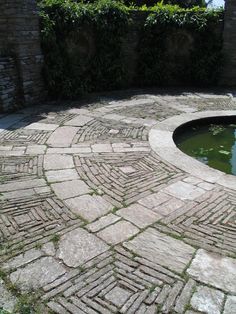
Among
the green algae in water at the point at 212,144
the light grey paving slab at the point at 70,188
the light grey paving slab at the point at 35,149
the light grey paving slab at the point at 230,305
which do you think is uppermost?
the light grey paving slab at the point at 230,305

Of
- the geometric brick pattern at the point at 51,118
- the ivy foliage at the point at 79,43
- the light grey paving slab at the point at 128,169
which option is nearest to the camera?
the light grey paving slab at the point at 128,169

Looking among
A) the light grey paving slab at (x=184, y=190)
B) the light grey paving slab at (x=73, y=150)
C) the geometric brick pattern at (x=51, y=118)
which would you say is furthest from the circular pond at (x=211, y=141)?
the geometric brick pattern at (x=51, y=118)

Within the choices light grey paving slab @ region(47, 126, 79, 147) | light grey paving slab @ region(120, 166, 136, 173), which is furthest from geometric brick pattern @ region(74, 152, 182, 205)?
light grey paving slab @ region(47, 126, 79, 147)

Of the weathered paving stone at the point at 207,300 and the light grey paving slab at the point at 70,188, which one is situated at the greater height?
the weathered paving stone at the point at 207,300

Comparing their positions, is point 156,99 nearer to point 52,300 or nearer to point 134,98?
point 134,98

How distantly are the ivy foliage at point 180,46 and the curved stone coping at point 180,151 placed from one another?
2.95 meters

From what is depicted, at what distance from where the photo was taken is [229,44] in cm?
877

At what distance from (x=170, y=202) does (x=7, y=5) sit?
5.36 meters

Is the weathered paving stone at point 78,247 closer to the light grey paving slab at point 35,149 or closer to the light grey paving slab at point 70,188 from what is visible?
the light grey paving slab at point 70,188

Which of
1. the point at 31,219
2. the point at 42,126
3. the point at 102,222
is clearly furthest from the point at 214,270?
the point at 42,126

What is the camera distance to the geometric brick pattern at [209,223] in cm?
250

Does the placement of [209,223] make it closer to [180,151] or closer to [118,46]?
[180,151]

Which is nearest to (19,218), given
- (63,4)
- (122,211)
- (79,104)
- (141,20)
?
(122,211)

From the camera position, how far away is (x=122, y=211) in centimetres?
293
